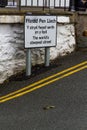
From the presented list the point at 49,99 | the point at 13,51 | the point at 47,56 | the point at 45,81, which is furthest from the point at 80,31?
the point at 49,99

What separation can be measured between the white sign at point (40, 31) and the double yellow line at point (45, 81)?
71 centimetres

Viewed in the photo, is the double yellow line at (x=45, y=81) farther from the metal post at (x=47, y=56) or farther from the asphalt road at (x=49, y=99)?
the metal post at (x=47, y=56)

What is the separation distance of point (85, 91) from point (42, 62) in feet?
7.45

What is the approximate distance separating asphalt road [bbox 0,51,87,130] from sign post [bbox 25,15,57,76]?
43 cm

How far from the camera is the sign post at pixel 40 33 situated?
10.2 m

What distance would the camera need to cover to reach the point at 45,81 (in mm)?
9898

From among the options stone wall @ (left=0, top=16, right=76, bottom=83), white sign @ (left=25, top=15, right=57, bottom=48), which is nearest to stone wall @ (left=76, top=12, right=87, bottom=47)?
stone wall @ (left=0, top=16, right=76, bottom=83)

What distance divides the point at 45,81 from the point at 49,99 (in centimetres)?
114

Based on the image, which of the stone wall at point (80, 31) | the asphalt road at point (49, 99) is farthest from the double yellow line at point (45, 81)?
the stone wall at point (80, 31)

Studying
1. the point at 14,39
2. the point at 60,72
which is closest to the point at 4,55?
the point at 14,39

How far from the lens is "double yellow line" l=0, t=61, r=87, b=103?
9155 millimetres

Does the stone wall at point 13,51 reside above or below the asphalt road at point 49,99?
above

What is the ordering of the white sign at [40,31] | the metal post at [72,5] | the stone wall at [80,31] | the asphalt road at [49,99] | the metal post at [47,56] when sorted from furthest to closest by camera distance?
the metal post at [72,5]
the stone wall at [80,31]
the metal post at [47,56]
the white sign at [40,31]
the asphalt road at [49,99]

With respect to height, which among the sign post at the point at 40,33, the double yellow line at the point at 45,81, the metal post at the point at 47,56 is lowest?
the double yellow line at the point at 45,81
